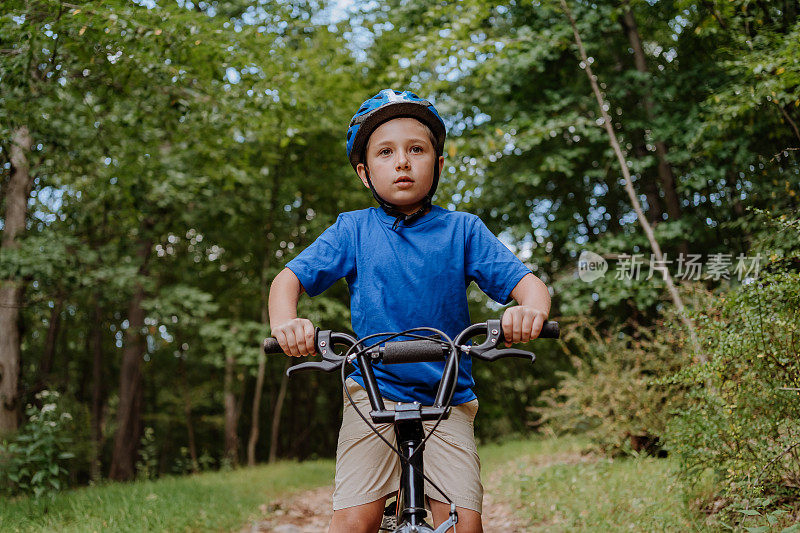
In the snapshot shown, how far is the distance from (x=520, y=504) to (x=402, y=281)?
4704 millimetres

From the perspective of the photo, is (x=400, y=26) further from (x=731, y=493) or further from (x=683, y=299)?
(x=731, y=493)

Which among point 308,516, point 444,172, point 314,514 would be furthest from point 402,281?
point 444,172

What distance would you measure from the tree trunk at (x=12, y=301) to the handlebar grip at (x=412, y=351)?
20.7 ft

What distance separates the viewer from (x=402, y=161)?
2.25 metres

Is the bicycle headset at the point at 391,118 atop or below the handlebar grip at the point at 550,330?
atop

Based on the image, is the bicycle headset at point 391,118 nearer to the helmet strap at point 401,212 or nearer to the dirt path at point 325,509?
the helmet strap at point 401,212

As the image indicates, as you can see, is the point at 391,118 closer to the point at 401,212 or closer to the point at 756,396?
the point at 401,212

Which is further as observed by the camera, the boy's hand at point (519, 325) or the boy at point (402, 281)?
the boy at point (402, 281)

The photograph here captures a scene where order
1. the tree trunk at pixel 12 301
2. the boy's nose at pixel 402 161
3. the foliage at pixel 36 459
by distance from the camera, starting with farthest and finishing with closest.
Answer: the tree trunk at pixel 12 301 → the foliage at pixel 36 459 → the boy's nose at pixel 402 161

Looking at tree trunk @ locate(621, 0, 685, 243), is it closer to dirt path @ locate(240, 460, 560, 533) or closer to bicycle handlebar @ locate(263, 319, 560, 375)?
dirt path @ locate(240, 460, 560, 533)

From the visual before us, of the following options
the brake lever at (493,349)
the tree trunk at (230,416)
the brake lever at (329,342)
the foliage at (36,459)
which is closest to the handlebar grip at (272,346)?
the brake lever at (329,342)

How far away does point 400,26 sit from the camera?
1131 centimetres

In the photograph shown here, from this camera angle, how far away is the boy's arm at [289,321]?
5.82ft

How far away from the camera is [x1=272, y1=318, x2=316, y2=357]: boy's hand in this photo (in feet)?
5.82
